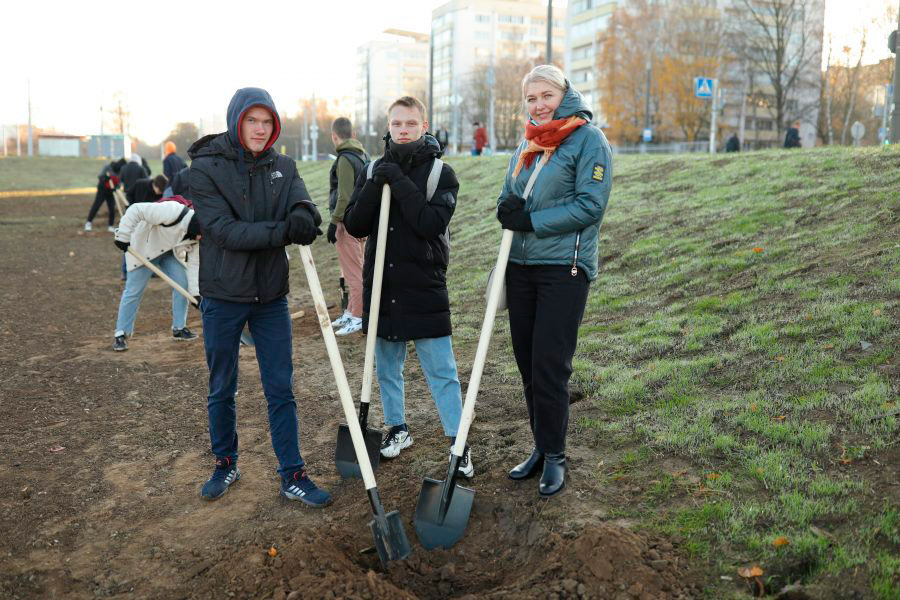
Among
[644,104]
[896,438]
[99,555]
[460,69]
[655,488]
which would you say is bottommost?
[99,555]

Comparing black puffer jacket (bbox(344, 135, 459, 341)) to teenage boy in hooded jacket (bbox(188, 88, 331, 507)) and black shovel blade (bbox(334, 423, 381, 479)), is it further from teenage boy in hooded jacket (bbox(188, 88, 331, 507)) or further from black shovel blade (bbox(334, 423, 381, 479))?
black shovel blade (bbox(334, 423, 381, 479))

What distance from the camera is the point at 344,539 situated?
3674mm

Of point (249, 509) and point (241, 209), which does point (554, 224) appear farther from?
point (249, 509)

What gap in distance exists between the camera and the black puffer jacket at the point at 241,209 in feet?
12.6

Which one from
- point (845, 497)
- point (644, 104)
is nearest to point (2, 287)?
point (845, 497)

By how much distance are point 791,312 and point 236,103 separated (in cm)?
442

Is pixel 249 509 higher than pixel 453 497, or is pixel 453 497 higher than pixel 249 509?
pixel 453 497

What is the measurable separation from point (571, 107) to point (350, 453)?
228cm

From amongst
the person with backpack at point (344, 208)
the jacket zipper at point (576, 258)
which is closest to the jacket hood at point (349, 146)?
the person with backpack at point (344, 208)

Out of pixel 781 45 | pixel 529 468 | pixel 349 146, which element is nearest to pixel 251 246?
pixel 529 468

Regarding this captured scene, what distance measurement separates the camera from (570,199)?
3.75 m

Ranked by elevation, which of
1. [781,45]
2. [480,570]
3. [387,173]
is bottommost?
[480,570]

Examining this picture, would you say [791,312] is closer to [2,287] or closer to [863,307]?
[863,307]

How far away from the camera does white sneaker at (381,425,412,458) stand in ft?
15.3
